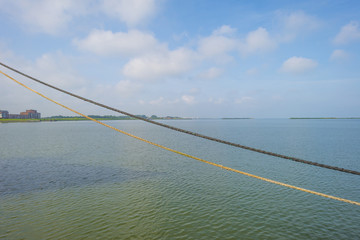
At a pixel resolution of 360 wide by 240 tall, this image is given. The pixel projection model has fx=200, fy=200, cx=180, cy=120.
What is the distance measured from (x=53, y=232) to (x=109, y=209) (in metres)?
3.96

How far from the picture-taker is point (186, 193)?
63.4 ft

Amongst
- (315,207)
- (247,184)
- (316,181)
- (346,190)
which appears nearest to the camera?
(315,207)

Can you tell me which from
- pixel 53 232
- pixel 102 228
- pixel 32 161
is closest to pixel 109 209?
pixel 102 228

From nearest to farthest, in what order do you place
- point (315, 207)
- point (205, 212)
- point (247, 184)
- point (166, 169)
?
point (205, 212) < point (315, 207) < point (247, 184) < point (166, 169)

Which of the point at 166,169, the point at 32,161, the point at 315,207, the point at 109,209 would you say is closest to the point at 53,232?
the point at 109,209

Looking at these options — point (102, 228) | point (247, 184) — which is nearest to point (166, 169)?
point (247, 184)

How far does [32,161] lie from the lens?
32.6 meters

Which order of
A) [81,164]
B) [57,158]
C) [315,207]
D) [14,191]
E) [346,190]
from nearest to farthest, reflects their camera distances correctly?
[315,207]
[14,191]
[346,190]
[81,164]
[57,158]

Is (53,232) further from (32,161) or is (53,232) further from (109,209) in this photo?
(32,161)

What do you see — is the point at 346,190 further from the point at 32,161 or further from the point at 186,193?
the point at 32,161

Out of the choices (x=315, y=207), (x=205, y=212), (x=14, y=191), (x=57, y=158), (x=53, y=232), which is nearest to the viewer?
(x=53, y=232)

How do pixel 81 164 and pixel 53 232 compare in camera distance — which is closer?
pixel 53 232

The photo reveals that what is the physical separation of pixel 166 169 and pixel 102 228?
1611cm

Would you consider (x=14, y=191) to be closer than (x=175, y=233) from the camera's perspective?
No
